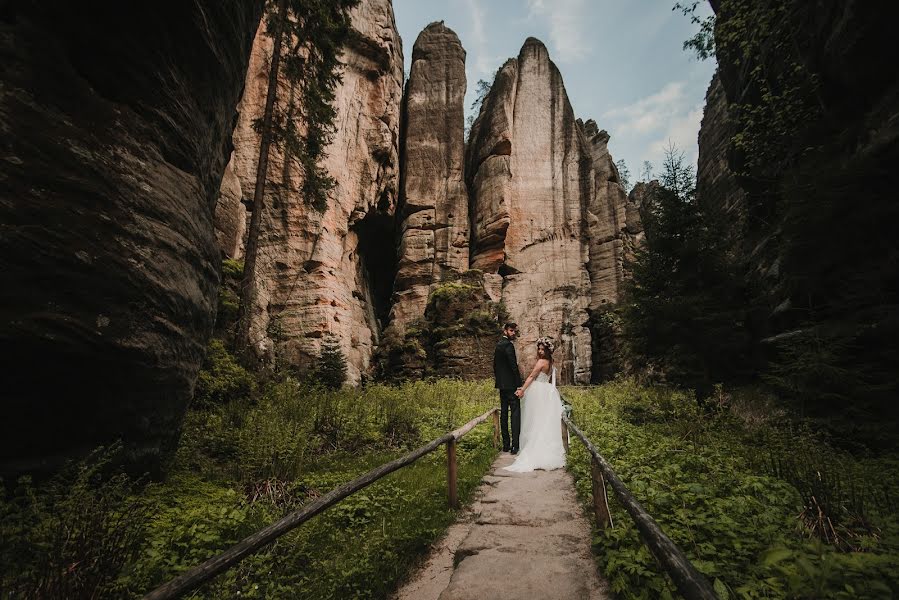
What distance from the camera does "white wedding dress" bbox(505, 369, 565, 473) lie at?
6.21 meters

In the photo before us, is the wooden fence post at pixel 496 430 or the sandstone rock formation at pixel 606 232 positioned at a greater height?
the sandstone rock formation at pixel 606 232

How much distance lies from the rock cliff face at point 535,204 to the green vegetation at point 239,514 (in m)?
21.3

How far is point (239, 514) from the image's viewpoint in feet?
11.0

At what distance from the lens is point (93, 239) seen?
12.1 ft

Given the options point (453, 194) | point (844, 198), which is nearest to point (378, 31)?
point (453, 194)

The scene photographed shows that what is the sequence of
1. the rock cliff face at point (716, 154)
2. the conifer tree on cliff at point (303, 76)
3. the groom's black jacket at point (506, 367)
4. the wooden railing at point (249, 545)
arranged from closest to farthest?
the wooden railing at point (249, 545)
the groom's black jacket at point (506, 367)
the conifer tree on cliff at point (303, 76)
the rock cliff face at point (716, 154)

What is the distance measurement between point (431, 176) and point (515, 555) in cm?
2888

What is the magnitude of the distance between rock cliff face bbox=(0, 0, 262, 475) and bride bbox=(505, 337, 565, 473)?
4.99m

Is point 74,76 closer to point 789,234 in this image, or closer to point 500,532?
point 500,532

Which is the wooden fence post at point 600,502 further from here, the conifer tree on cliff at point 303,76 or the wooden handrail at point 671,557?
the conifer tree on cliff at point 303,76

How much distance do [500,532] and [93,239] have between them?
15.7ft

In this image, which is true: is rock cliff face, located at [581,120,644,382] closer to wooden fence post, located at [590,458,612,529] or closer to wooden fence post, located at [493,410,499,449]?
wooden fence post, located at [493,410,499,449]

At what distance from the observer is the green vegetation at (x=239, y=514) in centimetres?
215

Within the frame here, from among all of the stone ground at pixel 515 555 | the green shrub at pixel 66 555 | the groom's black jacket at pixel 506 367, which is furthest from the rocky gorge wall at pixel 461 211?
the green shrub at pixel 66 555
